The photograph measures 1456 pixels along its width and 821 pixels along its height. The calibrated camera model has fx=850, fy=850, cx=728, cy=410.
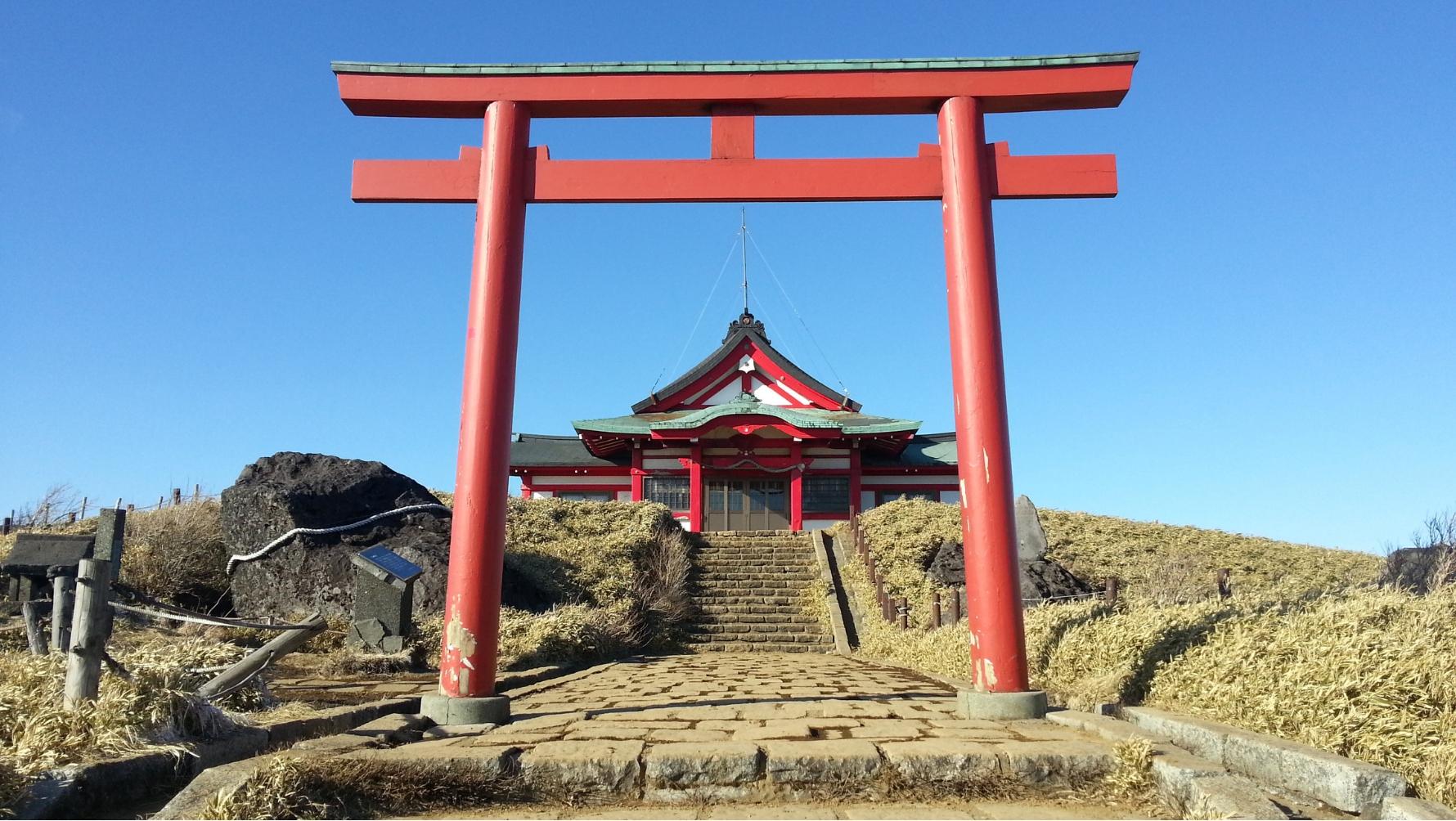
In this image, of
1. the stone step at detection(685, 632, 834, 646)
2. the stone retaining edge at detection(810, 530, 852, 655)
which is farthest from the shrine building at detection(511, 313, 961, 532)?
the stone step at detection(685, 632, 834, 646)

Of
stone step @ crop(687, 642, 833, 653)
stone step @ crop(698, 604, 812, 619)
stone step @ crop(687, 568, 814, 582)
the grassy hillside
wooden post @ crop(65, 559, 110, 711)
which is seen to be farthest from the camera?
stone step @ crop(687, 568, 814, 582)

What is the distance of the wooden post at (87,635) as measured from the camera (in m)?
3.99

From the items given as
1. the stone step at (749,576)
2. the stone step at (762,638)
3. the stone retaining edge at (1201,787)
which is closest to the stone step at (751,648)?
the stone step at (762,638)

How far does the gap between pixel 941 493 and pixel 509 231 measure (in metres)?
21.8

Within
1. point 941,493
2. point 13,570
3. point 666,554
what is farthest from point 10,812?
point 941,493

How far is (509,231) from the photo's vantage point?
5910 mm

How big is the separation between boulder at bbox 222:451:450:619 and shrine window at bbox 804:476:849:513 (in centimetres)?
1237

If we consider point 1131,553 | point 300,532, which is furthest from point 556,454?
point 1131,553

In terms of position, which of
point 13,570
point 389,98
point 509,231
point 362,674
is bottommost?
point 362,674

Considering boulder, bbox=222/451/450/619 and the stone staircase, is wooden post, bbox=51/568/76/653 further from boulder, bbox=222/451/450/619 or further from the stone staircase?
the stone staircase

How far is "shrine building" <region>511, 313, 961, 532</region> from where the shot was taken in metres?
23.0

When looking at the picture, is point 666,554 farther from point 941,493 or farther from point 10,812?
point 10,812

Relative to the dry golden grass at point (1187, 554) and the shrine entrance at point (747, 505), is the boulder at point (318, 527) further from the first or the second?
the dry golden grass at point (1187, 554)

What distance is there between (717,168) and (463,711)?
4.01 meters
